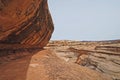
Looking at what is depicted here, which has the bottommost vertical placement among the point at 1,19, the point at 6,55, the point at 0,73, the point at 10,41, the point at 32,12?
the point at 0,73

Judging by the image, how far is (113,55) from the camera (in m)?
17.4

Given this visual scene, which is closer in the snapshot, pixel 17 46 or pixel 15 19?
pixel 15 19

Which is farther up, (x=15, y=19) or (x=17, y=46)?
(x=15, y=19)

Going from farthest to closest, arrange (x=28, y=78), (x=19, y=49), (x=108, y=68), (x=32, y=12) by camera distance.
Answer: (x=108, y=68)
(x=19, y=49)
(x=32, y=12)
(x=28, y=78)

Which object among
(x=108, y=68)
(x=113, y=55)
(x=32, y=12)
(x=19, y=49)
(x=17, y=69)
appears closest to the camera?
(x=17, y=69)

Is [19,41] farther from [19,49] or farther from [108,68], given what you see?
[108,68]

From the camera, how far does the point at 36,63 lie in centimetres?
582

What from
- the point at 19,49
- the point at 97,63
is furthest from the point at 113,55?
the point at 19,49

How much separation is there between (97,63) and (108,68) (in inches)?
61.4

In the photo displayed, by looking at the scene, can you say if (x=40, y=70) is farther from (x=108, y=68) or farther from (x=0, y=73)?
(x=108, y=68)

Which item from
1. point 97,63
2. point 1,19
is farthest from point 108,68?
point 1,19

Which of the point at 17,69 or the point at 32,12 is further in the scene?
the point at 32,12

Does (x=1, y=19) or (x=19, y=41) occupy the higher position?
(x=1, y=19)

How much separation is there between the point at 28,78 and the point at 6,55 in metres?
1.79
